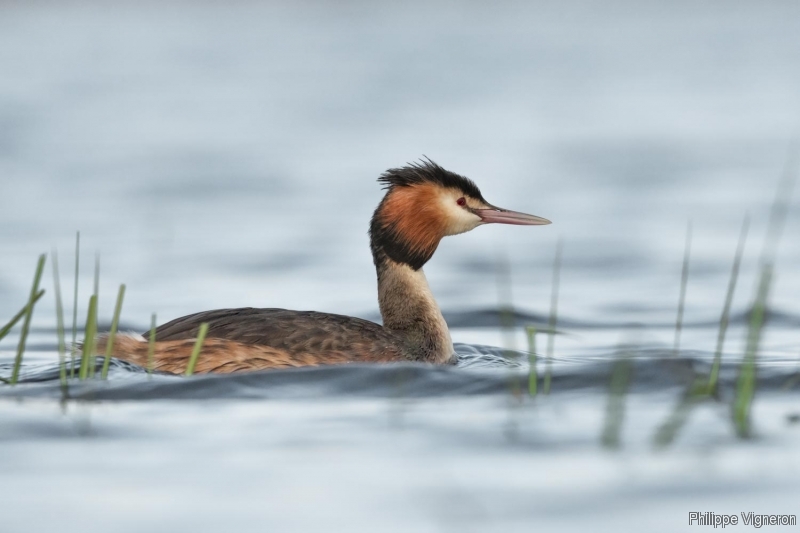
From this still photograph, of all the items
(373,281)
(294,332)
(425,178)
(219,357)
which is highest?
(425,178)

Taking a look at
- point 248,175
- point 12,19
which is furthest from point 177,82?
point 12,19

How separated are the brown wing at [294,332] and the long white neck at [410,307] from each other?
441 mm

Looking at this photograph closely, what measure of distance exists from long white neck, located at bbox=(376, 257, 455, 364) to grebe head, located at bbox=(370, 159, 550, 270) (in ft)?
0.29

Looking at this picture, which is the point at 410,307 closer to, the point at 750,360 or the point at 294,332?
the point at 294,332

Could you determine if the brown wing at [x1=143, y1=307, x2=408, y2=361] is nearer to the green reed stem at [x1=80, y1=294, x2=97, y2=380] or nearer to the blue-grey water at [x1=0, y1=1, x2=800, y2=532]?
the blue-grey water at [x1=0, y1=1, x2=800, y2=532]

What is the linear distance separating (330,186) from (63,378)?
1291 centimetres

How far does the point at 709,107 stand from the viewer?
32031 millimetres

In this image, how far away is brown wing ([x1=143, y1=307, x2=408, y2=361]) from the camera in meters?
8.43

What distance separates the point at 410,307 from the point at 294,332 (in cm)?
113

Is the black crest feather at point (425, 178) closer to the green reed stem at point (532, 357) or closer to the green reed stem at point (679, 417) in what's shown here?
the green reed stem at point (532, 357)

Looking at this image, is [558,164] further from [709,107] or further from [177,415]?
[177,415]

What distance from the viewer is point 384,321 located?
9.51 metres

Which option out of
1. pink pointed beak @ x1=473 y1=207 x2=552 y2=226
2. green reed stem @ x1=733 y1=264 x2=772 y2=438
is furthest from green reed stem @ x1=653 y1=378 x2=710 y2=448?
pink pointed beak @ x1=473 y1=207 x2=552 y2=226

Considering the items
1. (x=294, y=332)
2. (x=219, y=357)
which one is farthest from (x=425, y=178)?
(x=219, y=357)
